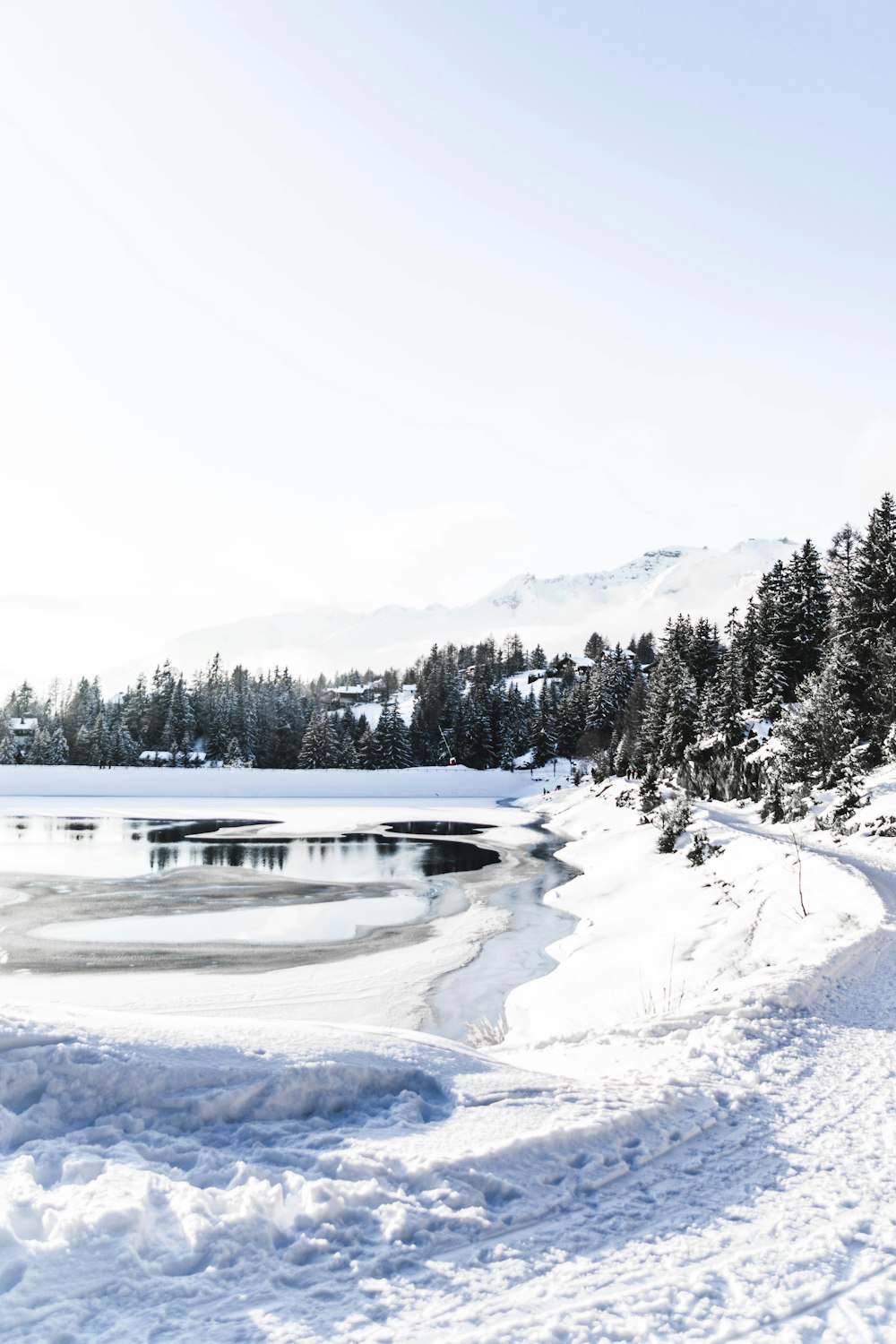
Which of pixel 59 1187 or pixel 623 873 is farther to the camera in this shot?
pixel 623 873

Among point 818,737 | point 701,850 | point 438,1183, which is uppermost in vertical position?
point 818,737

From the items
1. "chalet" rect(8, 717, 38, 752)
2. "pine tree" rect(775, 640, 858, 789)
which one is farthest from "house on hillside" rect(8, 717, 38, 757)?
"pine tree" rect(775, 640, 858, 789)

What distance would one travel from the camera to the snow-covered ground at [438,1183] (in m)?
2.50

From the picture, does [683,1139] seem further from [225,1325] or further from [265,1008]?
[265,1008]

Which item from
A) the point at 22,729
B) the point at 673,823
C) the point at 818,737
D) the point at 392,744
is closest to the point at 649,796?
the point at 818,737

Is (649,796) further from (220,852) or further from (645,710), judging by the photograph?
(645,710)

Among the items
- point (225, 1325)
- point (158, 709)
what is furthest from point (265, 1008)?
point (158, 709)

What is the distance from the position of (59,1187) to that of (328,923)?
1276cm

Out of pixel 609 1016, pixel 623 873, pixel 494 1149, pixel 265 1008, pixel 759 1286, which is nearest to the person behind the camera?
pixel 759 1286

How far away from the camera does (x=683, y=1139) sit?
12.4ft

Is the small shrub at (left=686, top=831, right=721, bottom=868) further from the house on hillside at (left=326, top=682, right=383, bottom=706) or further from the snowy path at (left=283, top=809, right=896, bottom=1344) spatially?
the house on hillside at (left=326, top=682, right=383, bottom=706)

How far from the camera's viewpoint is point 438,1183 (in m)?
3.13

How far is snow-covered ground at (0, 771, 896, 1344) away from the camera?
2.50 m

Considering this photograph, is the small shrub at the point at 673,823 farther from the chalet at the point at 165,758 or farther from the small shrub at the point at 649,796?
the chalet at the point at 165,758
